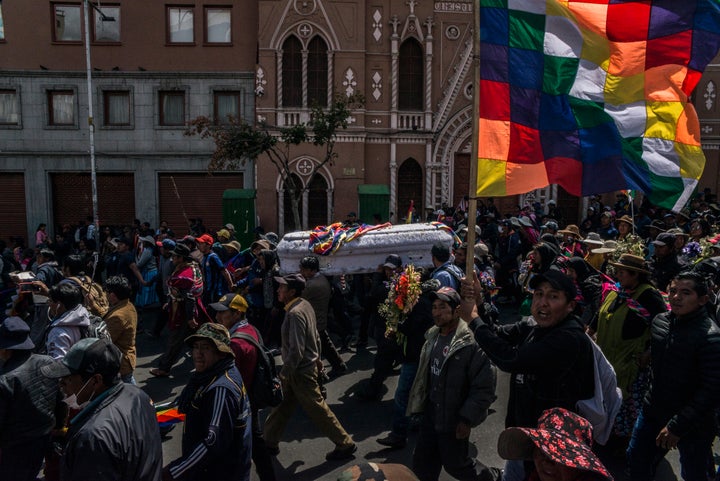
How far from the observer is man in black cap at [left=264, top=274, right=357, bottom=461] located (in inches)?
199

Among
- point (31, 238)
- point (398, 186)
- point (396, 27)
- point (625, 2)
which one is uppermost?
point (396, 27)

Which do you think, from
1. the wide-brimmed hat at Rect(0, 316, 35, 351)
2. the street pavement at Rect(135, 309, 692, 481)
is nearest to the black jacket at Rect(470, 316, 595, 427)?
the street pavement at Rect(135, 309, 692, 481)

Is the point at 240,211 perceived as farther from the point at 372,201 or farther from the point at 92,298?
the point at 92,298

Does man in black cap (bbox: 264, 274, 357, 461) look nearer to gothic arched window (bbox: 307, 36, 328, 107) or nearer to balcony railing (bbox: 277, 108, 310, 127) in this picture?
balcony railing (bbox: 277, 108, 310, 127)

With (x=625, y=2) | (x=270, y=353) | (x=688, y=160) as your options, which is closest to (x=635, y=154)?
(x=688, y=160)

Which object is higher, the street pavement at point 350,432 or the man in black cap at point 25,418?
the man in black cap at point 25,418

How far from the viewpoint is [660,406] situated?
12.5 ft

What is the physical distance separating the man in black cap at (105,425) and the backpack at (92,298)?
10.3 feet

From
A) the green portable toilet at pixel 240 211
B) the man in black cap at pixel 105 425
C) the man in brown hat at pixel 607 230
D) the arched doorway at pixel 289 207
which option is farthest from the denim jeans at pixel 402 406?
the arched doorway at pixel 289 207

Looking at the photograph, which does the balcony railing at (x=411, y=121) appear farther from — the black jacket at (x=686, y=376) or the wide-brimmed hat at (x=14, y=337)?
the wide-brimmed hat at (x=14, y=337)

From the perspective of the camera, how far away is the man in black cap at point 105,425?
2566 mm

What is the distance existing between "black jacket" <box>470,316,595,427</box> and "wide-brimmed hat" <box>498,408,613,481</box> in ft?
2.90

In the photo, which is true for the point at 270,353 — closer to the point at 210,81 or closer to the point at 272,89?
the point at 272,89

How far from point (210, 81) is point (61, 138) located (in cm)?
607
